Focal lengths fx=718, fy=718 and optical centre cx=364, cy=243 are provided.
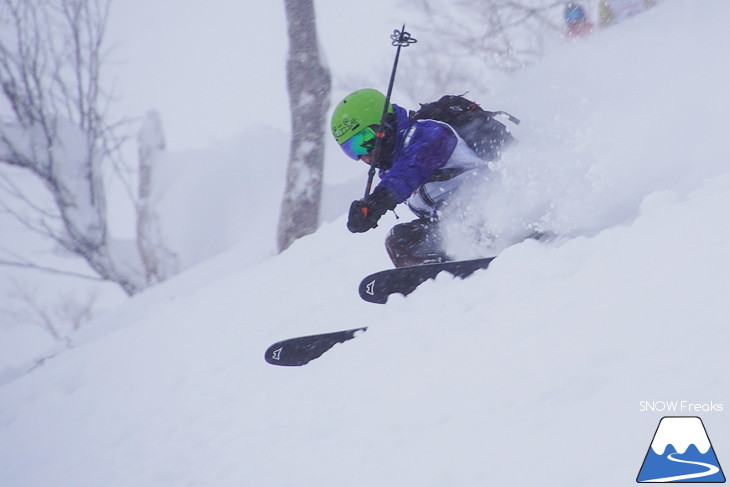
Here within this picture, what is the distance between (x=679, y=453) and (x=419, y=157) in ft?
8.23

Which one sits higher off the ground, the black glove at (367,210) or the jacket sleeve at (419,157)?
the jacket sleeve at (419,157)

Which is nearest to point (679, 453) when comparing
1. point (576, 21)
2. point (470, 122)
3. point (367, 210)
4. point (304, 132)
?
point (367, 210)

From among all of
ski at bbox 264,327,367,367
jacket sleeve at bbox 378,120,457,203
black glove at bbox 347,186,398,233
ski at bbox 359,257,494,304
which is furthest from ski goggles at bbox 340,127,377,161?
ski at bbox 264,327,367,367

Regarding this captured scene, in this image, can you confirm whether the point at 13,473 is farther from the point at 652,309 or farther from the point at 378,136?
the point at 652,309

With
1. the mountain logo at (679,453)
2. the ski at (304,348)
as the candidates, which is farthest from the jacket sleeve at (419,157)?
the mountain logo at (679,453)

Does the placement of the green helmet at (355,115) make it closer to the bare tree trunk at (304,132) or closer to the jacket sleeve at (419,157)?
the jacket sleeve at (419,157)

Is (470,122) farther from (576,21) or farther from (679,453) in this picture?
(576,21)

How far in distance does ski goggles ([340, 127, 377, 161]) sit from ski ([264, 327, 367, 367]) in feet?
3.80

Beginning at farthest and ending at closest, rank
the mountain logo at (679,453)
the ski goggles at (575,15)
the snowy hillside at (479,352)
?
the ski goggles at (575,15)
the snowy hillside at (479,352)
the mountain logo at (679,453)

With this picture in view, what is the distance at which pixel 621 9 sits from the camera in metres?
10.5

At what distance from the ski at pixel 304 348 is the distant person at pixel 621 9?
8.05 m

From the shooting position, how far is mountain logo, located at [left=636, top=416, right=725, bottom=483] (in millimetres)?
2088

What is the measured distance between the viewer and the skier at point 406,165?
4230 mm

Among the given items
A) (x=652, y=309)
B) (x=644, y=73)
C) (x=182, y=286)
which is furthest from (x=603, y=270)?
(x=182, y=286)
